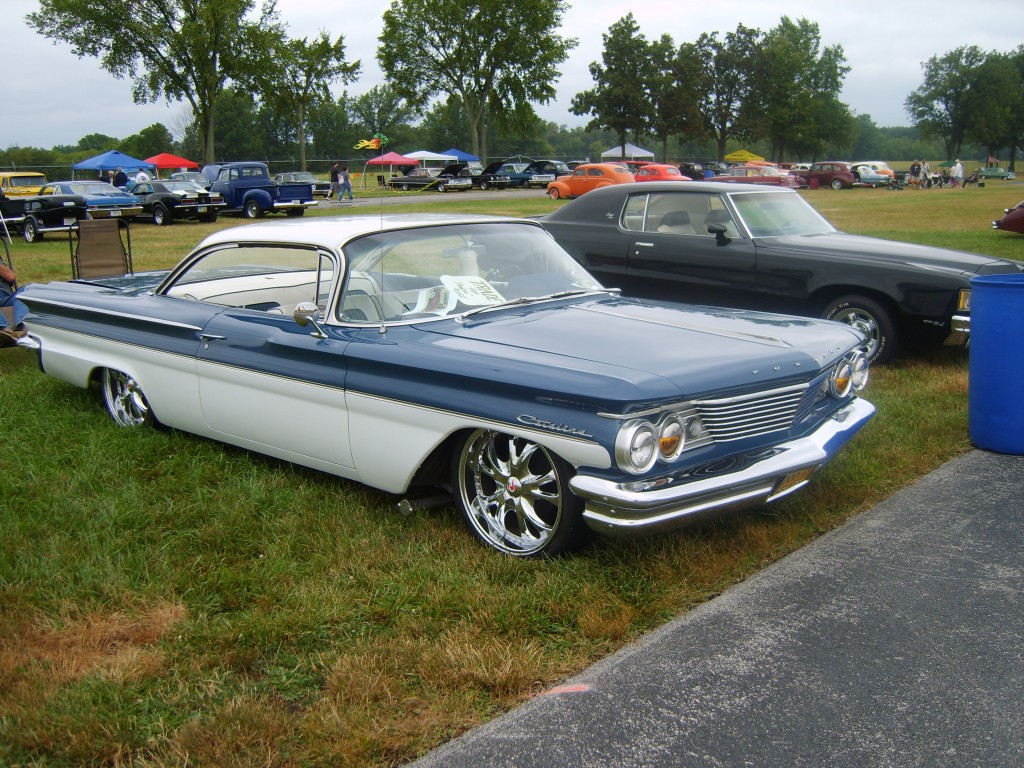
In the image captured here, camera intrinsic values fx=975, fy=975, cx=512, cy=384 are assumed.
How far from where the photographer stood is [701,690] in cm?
296

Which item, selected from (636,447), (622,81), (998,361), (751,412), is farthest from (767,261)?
(622,81)

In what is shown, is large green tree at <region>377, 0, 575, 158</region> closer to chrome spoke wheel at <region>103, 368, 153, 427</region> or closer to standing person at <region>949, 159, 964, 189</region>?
standing person at <region>949, 159, 964, 189</region>

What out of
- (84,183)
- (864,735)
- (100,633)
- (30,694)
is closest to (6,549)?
(100,633)

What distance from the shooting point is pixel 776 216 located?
320 inches

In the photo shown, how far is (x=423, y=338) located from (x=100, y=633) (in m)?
1.70

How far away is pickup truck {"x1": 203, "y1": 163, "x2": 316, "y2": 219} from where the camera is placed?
79.5 feet

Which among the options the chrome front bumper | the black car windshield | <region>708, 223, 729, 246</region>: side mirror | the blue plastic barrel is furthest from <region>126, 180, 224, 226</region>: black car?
the chrome front bumper

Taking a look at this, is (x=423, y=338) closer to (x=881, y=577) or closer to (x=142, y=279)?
(x=881, y=577)

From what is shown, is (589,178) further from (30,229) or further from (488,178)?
(30,229)

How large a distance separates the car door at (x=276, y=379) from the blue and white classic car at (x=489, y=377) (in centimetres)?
1

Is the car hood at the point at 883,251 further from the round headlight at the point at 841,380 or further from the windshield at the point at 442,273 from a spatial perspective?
the windshield at the point at 442,273

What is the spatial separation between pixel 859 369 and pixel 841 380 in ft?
0.61

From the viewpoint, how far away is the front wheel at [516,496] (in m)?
3.72

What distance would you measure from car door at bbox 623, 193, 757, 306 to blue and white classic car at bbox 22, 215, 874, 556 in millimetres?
3003
